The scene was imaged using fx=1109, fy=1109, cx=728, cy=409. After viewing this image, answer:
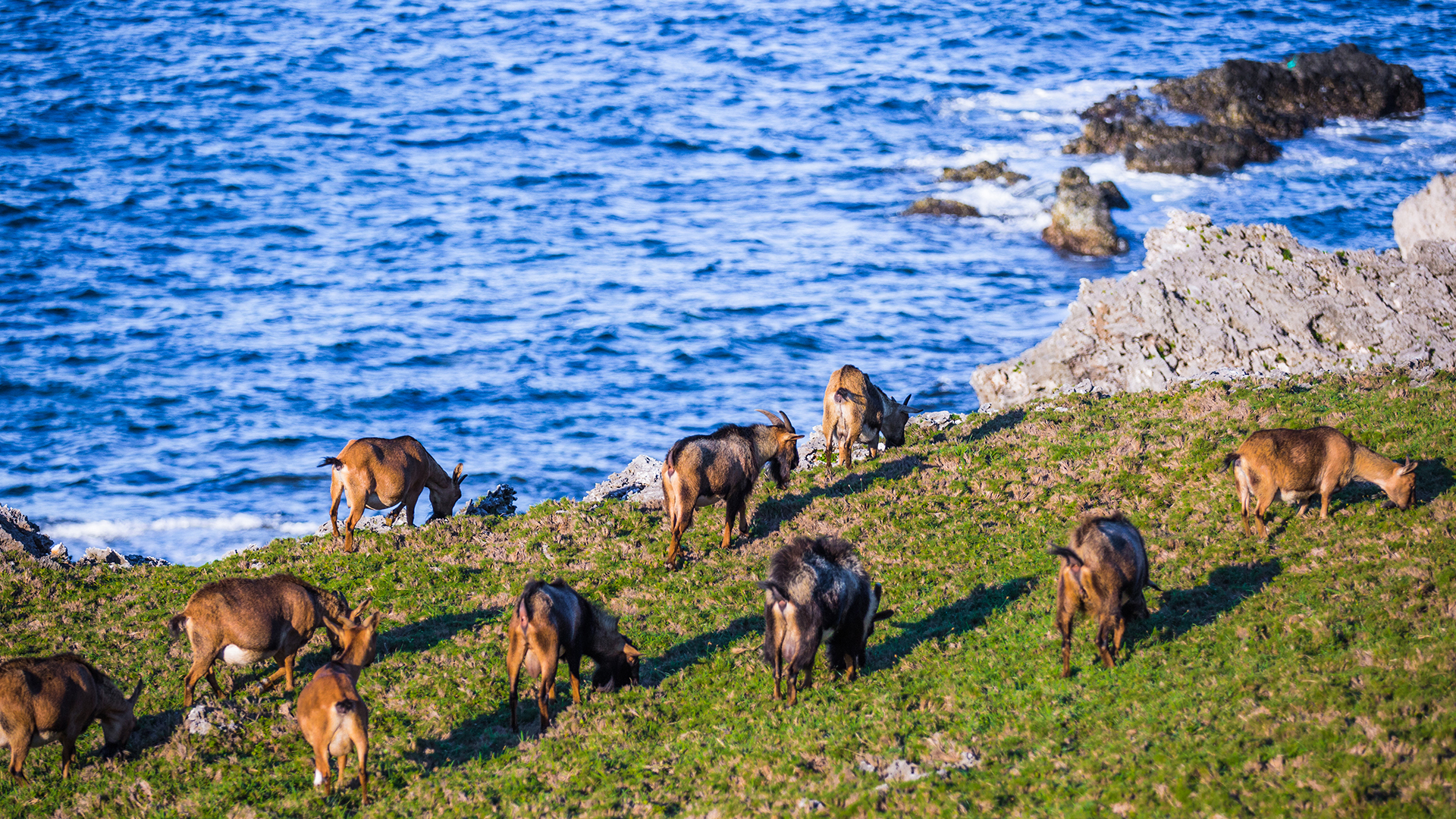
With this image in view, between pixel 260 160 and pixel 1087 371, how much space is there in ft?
167

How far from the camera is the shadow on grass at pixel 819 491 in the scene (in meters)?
19.2

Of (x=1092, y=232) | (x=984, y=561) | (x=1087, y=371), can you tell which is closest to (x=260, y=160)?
(x=1092, y=232)

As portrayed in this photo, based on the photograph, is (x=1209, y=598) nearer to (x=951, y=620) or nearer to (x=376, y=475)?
(x=951, y=620)

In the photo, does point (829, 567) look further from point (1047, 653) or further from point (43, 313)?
point (43, 313)

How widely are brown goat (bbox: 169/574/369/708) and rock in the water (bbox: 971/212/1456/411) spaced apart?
16020 millimetres

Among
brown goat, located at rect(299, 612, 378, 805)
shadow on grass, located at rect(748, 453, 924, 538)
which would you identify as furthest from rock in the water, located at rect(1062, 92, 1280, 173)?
brown goat, located at rect(299, 612, 378, 805)

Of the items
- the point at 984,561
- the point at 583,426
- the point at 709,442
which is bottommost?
the point at 583,426

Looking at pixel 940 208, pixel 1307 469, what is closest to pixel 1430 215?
pixel 1307 469

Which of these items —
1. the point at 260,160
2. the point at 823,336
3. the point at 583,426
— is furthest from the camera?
the point at 260,160

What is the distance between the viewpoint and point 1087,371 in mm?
26906

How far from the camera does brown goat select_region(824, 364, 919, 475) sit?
20.7 meters

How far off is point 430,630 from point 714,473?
489 centimetres

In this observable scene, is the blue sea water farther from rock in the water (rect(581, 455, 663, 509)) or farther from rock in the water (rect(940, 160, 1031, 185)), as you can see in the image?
rock in the water (rect(581, 455, 663, 509))

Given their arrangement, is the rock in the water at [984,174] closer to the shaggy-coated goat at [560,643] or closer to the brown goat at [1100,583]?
the brown goat at [1100,583]
